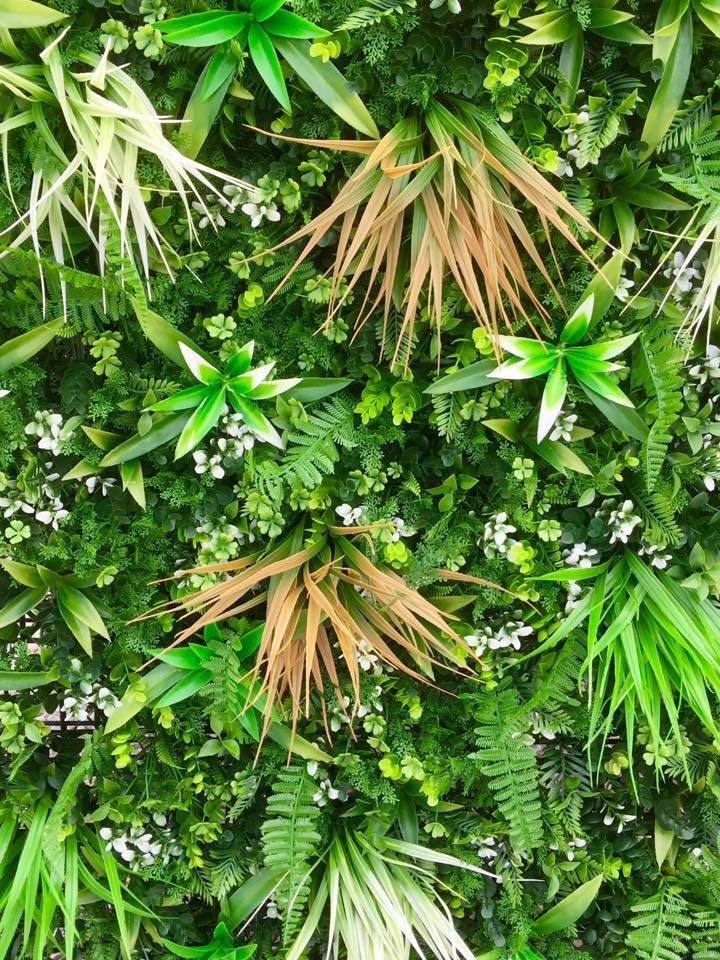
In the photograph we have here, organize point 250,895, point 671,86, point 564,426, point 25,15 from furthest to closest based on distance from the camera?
1. point 250,895
2. point 564,426
3. point 671,86
4. point 25,15

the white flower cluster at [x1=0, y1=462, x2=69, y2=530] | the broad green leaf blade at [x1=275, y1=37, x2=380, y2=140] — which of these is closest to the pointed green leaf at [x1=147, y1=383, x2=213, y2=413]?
the white flower cluster at [x1=0, y1=462, x2=69, y2=530]

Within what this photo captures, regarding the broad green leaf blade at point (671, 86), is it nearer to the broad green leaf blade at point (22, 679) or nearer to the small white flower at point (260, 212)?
the small white flower at point (260, 212)

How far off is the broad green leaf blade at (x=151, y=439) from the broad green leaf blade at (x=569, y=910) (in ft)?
3.62

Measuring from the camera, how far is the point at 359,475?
112 cm

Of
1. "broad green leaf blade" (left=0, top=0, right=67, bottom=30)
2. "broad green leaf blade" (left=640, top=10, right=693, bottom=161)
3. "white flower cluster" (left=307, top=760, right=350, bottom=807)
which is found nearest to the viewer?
"broad green leaf blade" (left=0, top=0, right=67, bottom=30)

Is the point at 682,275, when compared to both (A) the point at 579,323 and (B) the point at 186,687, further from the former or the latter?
(B) the point at 186,687

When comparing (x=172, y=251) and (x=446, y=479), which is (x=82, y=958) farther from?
(x=172, y=251)

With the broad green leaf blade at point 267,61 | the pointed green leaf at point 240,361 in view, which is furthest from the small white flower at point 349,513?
the broad green leaf blade at point 267,61

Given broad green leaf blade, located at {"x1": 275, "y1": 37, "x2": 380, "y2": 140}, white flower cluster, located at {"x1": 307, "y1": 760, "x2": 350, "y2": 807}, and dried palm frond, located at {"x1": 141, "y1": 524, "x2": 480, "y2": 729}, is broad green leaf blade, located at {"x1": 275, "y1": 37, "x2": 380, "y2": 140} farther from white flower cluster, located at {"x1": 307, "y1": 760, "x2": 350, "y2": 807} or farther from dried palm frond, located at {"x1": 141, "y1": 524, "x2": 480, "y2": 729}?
white flower cluster, located at {"x1": 307, "y1": 760, "x2": 350, "y2": 807}

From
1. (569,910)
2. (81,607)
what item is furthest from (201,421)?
(569,910)

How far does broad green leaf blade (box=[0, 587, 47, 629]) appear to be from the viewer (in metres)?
1.13

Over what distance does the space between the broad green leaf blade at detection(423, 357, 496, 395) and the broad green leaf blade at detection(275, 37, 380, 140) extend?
38cm

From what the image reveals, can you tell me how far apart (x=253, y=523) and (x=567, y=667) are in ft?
2.01

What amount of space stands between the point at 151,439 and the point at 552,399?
0.64 m
